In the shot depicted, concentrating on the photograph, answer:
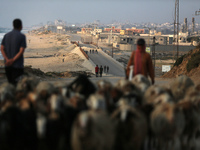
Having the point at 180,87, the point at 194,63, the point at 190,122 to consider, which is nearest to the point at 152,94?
the point at 190,122

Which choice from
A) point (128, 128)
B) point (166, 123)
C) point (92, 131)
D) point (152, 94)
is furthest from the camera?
point (152, 94)

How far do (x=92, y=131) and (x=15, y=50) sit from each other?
4003 mm

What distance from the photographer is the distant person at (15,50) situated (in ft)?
28.5

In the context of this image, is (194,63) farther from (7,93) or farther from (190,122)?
(7,93)

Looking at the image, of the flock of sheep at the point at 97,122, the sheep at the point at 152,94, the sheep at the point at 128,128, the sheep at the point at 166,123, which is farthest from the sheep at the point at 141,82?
the sheep at the point at 128,128

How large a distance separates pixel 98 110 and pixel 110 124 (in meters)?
0.25

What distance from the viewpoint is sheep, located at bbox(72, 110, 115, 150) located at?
5.36 metres

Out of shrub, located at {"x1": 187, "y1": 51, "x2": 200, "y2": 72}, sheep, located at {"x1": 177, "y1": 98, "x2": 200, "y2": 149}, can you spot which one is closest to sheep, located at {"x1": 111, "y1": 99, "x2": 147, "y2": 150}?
sheep, located at {"x1": 177, "y1": 98, "x2": 200, "y2": 149}

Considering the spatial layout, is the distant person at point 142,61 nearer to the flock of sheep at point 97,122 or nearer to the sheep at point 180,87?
the sheep at point 180,87

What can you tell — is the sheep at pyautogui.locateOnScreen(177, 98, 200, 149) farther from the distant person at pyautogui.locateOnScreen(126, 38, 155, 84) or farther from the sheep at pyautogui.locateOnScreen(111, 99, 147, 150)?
the distant person at pyautogui.locateOnScreen(126, 38, 155, 84)

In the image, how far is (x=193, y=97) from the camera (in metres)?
7.36

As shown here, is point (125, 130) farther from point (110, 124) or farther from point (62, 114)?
point (62, 114)

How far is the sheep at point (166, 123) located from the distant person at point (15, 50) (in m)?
3.57

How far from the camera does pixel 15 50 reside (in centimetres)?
878
